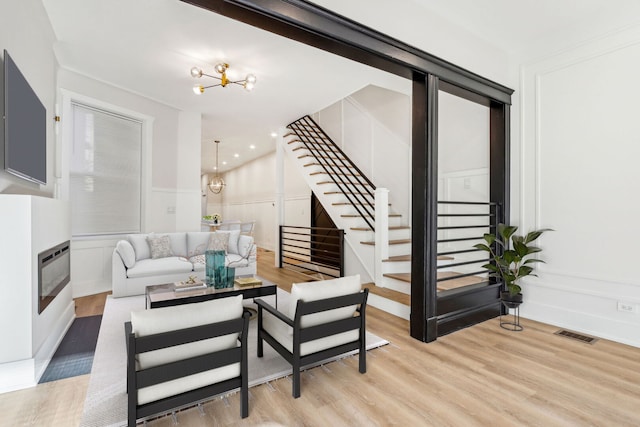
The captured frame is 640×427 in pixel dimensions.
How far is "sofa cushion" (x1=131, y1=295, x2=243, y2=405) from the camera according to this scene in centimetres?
162

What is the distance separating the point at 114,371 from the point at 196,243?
3112 mm

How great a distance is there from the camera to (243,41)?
3.56 metres

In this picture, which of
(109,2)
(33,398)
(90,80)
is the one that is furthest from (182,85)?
(33,398)

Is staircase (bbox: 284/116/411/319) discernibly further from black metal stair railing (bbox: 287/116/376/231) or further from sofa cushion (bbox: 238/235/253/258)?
sofa cushion (bbox: 238/235/253/258)

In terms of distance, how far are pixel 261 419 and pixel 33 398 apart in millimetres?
1531

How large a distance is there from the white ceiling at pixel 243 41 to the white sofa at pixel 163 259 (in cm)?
234

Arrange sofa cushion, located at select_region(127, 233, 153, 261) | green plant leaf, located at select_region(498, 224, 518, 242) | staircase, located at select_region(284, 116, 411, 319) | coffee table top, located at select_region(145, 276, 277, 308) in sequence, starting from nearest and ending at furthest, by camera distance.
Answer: coffee table top, located at select_region(145, 276, 277, 308), green plant leaf, located at select_region(498, 224, 518, 242), staircase, located at select_region(284, 116, 411, 319), sofa cushion, located at select_region(127, 233, 153, 261)

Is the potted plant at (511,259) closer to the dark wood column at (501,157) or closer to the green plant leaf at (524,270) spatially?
the green plant leaf at (524,270)

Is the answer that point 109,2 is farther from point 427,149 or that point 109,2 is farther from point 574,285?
point 574,285

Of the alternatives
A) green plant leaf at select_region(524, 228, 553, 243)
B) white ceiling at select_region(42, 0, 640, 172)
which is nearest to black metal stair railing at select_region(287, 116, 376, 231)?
white ceiling at select_region(42, 0, 640, 172)

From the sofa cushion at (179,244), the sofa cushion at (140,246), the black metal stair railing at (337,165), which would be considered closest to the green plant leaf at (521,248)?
the black metal stair railing at (337,165)

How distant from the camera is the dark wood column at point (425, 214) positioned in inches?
117

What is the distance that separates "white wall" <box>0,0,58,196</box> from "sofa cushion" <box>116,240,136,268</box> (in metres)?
1.00

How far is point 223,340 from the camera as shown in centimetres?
183
